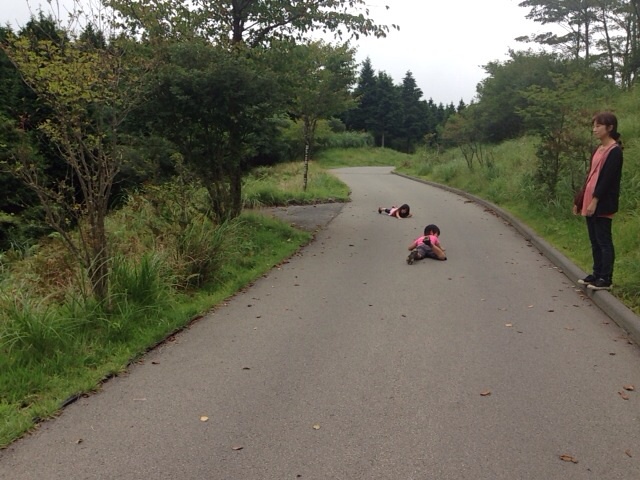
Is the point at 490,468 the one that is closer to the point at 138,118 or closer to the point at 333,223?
the point at 138,118

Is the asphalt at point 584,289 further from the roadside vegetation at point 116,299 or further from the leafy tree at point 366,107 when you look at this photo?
the leafy tree at point 366,107

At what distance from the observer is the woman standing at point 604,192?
5617 millimetres

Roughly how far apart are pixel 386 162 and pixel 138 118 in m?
40.3

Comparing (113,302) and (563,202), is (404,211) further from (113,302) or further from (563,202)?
(113,302)

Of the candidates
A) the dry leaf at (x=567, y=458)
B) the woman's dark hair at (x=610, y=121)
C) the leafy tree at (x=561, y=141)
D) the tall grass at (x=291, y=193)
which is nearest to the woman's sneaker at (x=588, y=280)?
the woman's dark hair at (x=610, y=121)

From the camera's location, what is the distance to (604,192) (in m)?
5.65

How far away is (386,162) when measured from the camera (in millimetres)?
47531

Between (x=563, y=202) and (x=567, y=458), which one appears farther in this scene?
(x=563, y=202)

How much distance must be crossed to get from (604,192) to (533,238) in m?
4.15

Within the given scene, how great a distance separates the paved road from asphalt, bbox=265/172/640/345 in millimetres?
149

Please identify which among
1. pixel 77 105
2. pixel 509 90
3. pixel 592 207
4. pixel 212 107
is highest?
pixel 509 90

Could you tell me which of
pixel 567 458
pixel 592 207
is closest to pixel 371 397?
pixel 567 458

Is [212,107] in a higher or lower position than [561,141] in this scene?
higher

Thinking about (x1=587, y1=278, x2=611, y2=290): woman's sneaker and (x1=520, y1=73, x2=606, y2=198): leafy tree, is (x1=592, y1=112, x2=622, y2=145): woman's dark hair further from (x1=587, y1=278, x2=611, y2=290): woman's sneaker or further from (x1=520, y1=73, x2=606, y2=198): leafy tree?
(x1=520, y1=73, x2=606, y2=198): leafy tree
